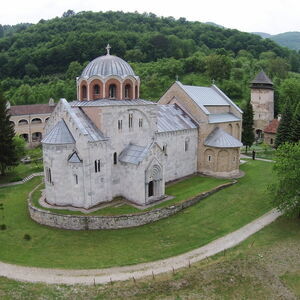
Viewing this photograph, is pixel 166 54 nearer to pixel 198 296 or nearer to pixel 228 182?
pixel 228 182

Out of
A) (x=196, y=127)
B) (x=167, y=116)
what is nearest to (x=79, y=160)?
(x=167, y=116)

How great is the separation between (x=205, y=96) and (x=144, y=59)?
79.8 metres

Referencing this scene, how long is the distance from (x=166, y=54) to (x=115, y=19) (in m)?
71.5

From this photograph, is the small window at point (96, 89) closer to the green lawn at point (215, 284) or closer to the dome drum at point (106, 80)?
the dome drum at point (106, 80)

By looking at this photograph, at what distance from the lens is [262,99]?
73250 millimetres

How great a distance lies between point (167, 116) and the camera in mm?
42469

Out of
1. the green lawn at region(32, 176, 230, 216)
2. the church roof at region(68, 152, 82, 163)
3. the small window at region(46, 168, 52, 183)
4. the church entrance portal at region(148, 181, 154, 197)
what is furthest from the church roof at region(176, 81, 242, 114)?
the small window at region(46, 168, 52, 183)

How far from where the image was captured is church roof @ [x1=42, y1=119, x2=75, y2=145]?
3143 centimetres

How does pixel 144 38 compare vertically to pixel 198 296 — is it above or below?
above

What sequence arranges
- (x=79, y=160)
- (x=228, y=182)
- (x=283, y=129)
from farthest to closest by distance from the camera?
(x=283, y=129) < (x=228, y=182) < (x=79, y=160)

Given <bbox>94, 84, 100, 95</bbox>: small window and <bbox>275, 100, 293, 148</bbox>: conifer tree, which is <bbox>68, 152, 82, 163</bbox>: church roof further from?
<bbox>275, 100, 293, 148</bbox>: conifer tree

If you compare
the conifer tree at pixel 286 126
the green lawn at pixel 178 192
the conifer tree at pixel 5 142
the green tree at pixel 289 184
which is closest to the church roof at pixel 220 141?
the green lawn at pixel 178 192

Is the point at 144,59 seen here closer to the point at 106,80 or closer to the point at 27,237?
the point at 106,80

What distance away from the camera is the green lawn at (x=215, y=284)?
2105 cm
